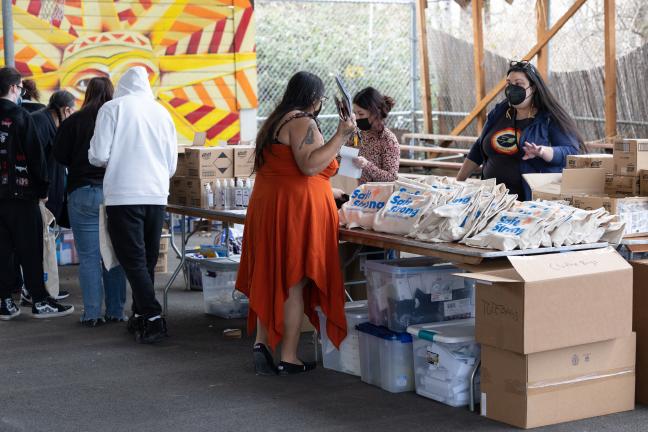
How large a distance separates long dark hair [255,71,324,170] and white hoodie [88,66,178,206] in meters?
1.11

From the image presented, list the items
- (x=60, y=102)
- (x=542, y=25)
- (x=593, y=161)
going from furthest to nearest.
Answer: (x=542, y=25), (x=60, y=102), (x=593, y=161)

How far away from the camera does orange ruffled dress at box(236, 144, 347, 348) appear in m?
5.11

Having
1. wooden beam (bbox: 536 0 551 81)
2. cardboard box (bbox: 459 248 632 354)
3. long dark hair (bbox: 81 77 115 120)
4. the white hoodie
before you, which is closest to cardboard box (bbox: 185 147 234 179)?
the white hoodie

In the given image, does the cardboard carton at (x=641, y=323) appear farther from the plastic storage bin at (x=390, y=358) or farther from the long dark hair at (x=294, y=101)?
the long dark hair at (x=294, y=101)

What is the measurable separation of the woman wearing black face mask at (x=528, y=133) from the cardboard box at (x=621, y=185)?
66cm

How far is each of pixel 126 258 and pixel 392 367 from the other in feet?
6.43

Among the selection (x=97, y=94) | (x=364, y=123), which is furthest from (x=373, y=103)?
(x=97, y=94)

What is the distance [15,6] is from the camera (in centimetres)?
1030

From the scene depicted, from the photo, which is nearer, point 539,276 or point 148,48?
point 539,276

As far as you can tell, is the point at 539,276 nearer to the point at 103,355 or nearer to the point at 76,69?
the point at 103,355

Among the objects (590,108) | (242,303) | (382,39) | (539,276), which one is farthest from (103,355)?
(382,39)

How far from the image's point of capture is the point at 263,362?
17.5 feet

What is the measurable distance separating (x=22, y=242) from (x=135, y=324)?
1.18m

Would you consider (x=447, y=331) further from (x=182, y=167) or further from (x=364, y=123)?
(x=182, y=167)
